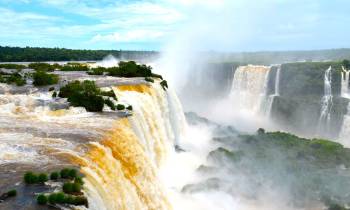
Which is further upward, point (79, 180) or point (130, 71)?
point (130, 71)

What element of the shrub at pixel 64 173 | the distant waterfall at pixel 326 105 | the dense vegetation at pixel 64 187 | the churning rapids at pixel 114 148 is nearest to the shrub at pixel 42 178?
the dense vegetation at pixel 64 187

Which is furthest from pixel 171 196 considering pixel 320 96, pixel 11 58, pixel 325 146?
pixel 11 58

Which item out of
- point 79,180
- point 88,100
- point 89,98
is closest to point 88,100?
point 88,100

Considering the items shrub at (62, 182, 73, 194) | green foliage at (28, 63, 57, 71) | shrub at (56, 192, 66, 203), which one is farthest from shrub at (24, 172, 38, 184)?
green foliage at (28, 63, 57, 71)

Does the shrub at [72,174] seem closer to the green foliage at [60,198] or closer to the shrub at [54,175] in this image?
the shrub at [54,175]

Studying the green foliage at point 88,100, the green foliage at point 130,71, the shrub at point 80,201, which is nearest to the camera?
the shrub at point 80,201

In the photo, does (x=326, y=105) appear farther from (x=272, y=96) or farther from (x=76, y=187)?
(x=76, y=187)
